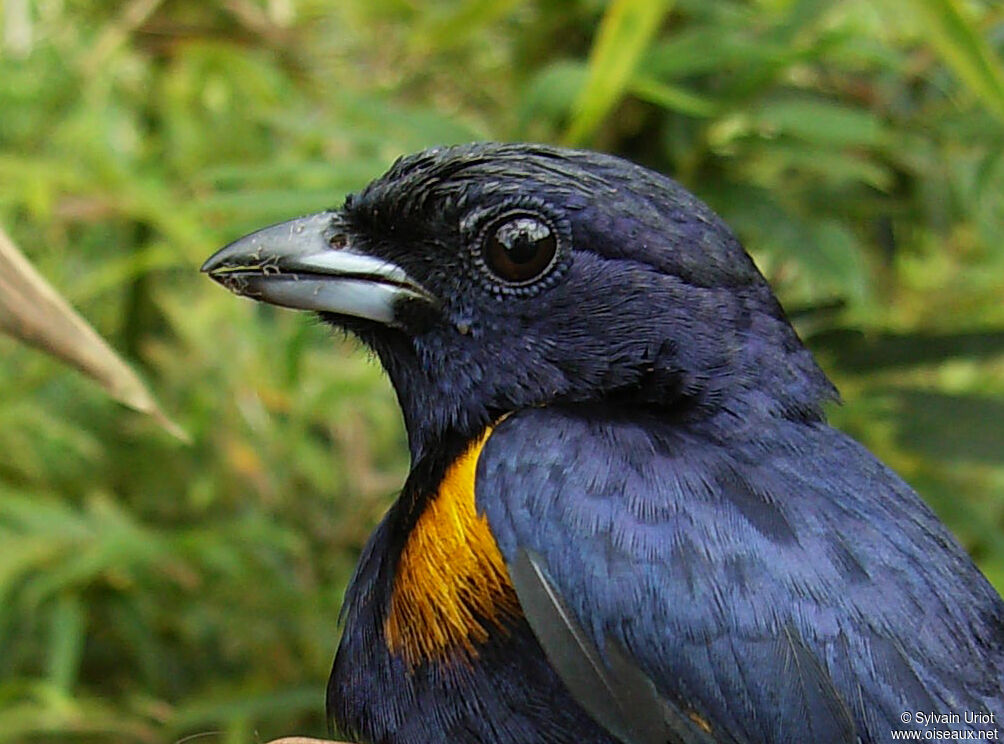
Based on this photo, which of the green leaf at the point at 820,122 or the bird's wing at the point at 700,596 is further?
the green leaf at the point at 820,122

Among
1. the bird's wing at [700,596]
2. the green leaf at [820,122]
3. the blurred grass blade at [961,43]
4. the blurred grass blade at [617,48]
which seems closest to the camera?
the bird's wing at [700,596]

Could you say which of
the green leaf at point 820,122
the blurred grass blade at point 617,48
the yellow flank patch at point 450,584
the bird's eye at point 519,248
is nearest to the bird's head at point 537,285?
the bird's eye at point 519,248

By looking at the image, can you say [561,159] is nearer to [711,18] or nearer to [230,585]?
[711,18]

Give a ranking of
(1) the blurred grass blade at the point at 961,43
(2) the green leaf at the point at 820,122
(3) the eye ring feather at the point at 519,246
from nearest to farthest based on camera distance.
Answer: (3) the eye ring feather at the point at 519,246, (1) the blurred grass blade at the point at 961,43, (2) the green leaf at the point at 820,122

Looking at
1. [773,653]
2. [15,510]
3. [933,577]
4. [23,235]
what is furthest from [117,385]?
[23,235]

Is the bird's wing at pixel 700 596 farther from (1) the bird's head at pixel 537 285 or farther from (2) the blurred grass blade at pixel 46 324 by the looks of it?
(2) the blurred grass blade at pixel 46 324

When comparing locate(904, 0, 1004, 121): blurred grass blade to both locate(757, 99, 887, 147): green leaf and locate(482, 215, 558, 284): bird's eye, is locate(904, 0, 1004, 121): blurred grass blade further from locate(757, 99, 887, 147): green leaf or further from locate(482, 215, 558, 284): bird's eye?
locate(482, 215, 558, 284): bird's eye
